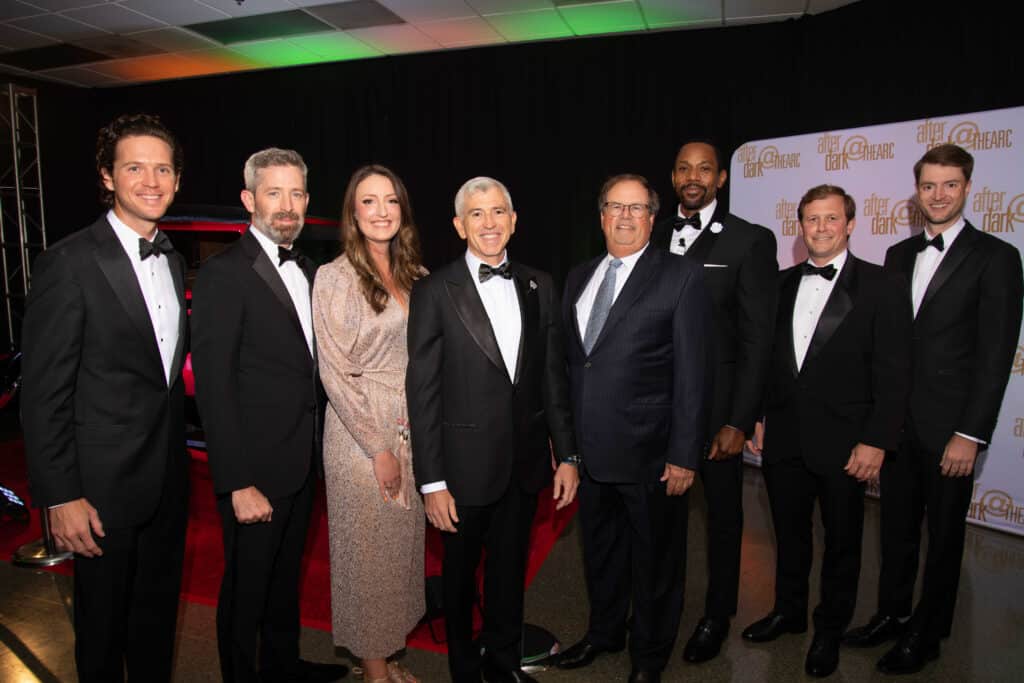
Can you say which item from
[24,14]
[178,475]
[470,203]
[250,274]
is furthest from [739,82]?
[24,14]

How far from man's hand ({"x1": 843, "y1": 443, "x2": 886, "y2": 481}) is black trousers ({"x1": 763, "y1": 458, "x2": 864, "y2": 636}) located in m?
0.07

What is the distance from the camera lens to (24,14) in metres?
5.97

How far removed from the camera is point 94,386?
179 centimetres

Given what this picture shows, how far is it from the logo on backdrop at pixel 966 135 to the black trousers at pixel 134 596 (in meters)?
4.49

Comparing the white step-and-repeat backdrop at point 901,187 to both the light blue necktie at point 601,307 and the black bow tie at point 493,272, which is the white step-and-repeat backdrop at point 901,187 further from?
the black bow tie at point 493,272

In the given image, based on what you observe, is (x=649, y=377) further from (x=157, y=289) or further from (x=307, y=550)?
(x=307, y=550)

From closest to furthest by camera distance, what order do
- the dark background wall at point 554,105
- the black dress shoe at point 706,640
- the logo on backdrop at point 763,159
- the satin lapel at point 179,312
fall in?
the satin lapel at point 179,312 → the black dress shoe at point 706,640 → the dark background wall at point 554,105 → the logo on backdrop at point 763,159

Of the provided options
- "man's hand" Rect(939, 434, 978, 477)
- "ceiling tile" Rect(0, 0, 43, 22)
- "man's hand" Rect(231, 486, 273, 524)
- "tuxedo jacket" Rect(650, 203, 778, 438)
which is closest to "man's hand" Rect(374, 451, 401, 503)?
"man's hand" Rect(231, 486, 273, 524)

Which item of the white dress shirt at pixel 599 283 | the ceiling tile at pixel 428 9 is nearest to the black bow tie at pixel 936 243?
the white dress shirt at pixel 599 283

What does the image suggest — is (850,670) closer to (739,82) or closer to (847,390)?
(847,390)

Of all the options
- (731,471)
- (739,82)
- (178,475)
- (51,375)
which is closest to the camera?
(51,375)

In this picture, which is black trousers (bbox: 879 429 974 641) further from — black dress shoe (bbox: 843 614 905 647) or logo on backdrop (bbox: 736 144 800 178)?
logo on backdrop (bbox: 736 144 800 178)

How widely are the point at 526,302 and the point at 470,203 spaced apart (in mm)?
370

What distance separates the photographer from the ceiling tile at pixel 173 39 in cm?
646
